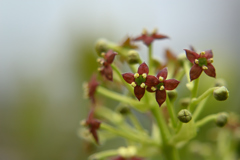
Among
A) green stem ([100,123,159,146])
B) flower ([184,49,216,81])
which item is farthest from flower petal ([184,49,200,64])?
green stem ([100,123,159,146])

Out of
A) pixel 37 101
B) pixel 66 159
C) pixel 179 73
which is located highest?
pixel 179 73

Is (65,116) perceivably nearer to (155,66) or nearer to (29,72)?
(29,72)

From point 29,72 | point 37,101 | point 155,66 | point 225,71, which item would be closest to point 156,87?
point 155,66

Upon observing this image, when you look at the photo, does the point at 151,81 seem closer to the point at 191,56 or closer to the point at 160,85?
the point at 160,85

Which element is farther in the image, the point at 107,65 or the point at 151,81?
the point at 107,65

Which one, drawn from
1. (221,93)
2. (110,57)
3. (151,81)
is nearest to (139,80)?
(151,81)

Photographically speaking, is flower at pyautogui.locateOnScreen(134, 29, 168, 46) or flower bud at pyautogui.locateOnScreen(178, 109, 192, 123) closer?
flower bud at pyautogui.locateOnScreen(178, 109, 192, 123)

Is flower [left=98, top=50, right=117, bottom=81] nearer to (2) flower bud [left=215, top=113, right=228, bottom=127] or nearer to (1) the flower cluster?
(1) the flower cluster

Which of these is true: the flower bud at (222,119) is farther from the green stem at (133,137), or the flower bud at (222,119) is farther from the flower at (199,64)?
Result: the green stem at (133,137)
